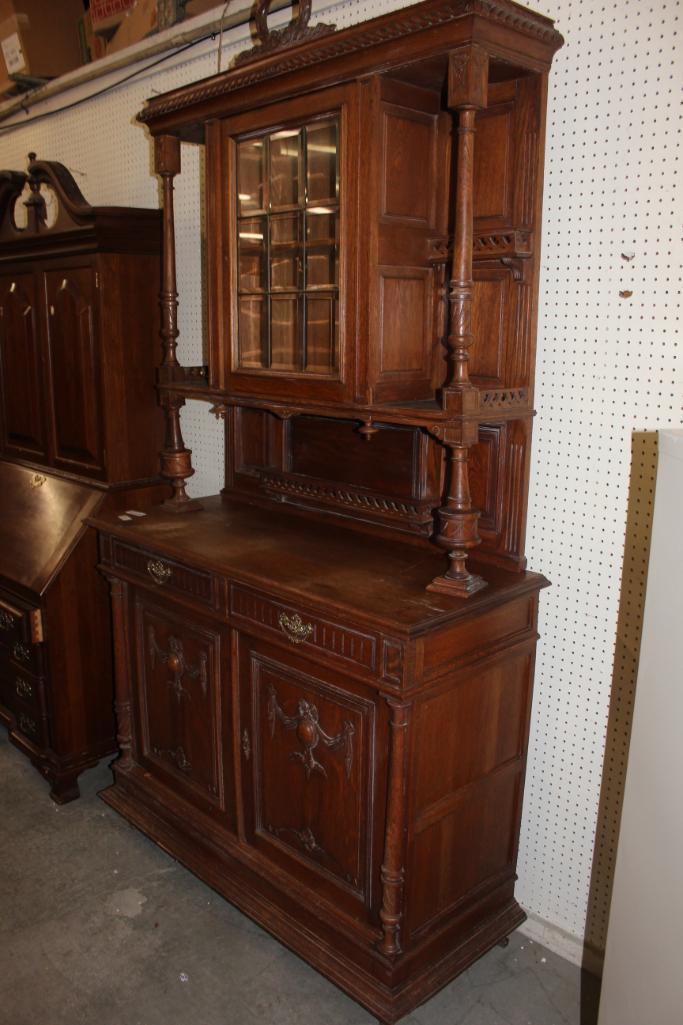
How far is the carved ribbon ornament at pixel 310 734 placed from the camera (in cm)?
200

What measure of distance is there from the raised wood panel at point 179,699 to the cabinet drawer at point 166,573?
0.29ft

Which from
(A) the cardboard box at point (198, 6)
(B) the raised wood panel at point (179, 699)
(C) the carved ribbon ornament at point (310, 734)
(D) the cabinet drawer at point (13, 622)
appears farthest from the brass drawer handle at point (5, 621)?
(A) the cardboard box at point (198, 6)

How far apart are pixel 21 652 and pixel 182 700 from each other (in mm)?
837

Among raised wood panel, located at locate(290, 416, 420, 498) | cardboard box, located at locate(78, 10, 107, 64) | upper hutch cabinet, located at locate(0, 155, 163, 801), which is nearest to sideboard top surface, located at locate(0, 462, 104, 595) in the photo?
upper hutch cabinet, located at locate(0, 155, 163, 801)

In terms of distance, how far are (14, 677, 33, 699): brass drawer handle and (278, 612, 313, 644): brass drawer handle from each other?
1404 millimetres

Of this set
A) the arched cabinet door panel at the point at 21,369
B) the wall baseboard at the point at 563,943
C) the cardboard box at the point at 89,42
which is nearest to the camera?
the wall baseboard at the point at 563,943

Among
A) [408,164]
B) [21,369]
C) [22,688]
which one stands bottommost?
[22,688]

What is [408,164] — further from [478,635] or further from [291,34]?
[478,635]

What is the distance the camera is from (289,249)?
7.22 feet

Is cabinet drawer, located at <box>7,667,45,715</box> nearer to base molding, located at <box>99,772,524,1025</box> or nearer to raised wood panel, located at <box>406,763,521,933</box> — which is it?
base molding, located at <box>99,772,524,1025</box>

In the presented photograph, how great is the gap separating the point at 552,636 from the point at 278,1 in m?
2.05

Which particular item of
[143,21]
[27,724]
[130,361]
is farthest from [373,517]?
[143,21]

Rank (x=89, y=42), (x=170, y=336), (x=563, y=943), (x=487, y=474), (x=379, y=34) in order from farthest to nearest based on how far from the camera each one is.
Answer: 1. (x=89, y=42)
2. (x=170, y=336)
3. (x=563, y=943)
4. (x=487, y=474)
5. (x=379, y=34)

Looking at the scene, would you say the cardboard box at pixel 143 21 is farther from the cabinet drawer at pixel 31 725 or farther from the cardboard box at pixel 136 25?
the cabinet drawer at pixel 31 725
